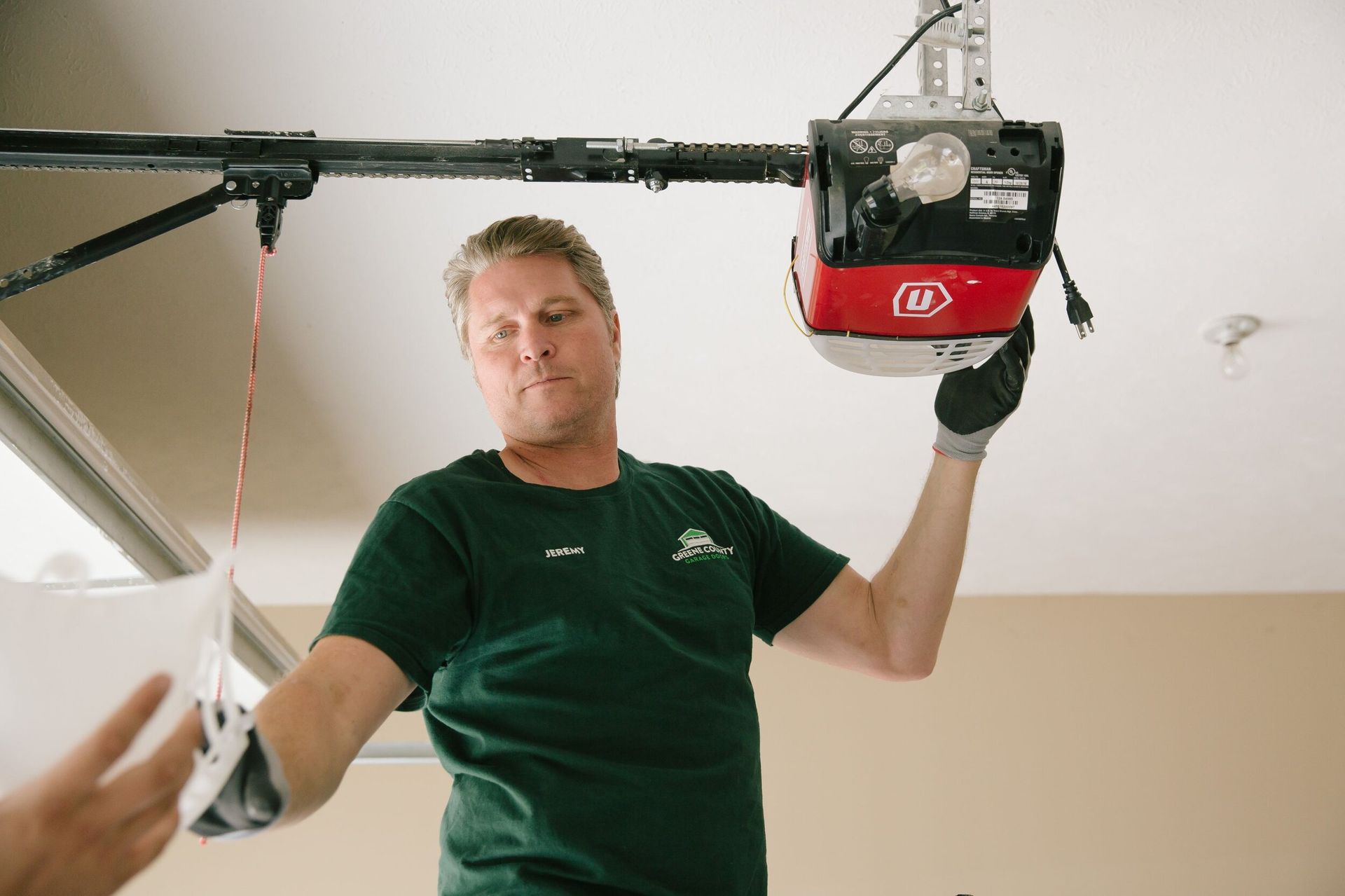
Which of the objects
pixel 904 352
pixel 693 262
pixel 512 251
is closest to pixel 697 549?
pixel 904 352

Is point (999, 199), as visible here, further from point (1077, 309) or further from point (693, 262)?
point (693, 262)

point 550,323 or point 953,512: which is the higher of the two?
point 550,323

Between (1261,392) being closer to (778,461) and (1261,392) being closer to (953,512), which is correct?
(778,461)

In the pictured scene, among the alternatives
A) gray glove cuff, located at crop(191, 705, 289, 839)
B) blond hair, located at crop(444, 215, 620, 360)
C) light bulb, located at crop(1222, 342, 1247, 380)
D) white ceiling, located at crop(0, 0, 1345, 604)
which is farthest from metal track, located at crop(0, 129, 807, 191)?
light bulb, located at crop(1222, 342, 1247, 380)

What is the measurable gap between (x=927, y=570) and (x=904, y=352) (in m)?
0.27

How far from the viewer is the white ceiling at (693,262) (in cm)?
187

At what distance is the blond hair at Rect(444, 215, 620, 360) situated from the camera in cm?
129

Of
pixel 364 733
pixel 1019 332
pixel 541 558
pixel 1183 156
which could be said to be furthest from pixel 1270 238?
pixel 364 733

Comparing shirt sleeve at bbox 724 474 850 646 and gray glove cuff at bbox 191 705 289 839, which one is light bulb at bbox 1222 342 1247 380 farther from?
gray glove cuff at bbox 191 705 289 839

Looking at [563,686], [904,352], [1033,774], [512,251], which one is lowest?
[1033,774]

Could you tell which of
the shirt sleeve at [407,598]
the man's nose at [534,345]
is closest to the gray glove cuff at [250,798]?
the shirt sleeve at [407,598]

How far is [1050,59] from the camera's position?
6.36 feet

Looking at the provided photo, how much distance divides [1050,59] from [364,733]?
1.67 metres

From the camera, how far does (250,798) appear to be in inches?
24.9
